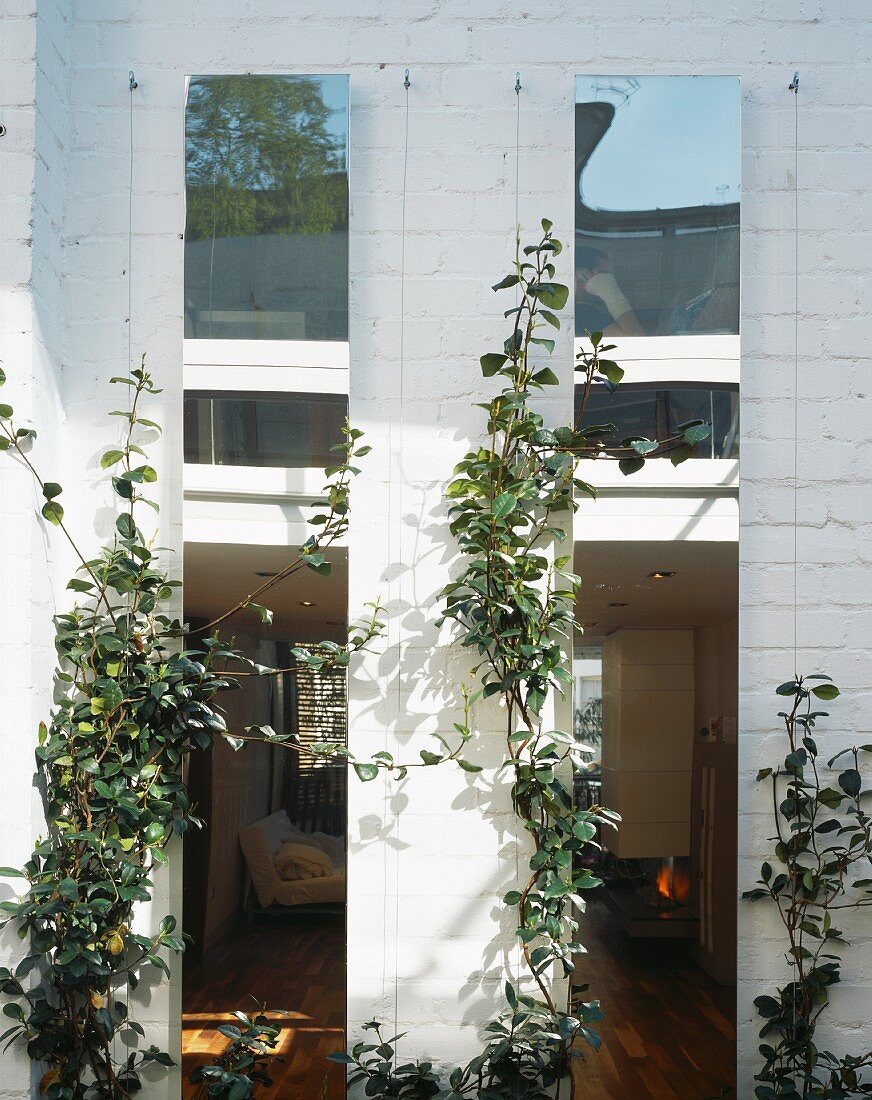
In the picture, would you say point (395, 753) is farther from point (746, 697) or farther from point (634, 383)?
point (634, 383)

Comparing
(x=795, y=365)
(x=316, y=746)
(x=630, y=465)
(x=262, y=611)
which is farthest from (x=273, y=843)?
(x=795, y=365)

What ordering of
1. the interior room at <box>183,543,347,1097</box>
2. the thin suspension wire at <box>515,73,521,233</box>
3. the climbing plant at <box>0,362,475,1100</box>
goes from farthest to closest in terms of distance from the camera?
the thin suspension wire at <box>515,73,521,233</box>, the interior room at <box>183,543,347,1097</box>, the climbing plant at <box>0,362,475,1100</box>

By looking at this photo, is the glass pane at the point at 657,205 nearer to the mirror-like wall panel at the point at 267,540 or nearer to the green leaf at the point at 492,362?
the green leaf at the point at 492,362

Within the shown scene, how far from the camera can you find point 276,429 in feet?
7.41

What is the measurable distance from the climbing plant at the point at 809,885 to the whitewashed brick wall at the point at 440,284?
49 mm

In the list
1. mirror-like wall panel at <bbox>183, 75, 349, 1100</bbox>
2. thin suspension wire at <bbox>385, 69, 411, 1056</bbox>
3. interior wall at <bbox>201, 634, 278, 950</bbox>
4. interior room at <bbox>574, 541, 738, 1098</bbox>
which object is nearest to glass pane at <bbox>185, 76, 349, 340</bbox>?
mirror-like wall panel at <bbox>183, 75, 349, 1100</bbox>

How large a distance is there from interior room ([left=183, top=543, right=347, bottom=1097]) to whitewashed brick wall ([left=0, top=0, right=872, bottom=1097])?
6cm

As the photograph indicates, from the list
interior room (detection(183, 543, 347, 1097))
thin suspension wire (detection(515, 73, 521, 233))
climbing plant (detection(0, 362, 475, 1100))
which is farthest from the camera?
thin suspension wire (detection(515, 73, 521, 233))

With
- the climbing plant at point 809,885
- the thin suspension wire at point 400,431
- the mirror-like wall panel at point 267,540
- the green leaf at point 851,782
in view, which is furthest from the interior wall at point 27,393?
the green leaf at point 851,782

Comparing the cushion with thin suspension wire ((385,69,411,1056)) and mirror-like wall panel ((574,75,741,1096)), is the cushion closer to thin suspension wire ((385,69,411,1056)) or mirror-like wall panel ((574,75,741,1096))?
thin suspension wire ((385,69,411,1056))

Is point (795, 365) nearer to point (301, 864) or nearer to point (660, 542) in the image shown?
point (660, 542)

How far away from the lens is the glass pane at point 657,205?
2.27 metres

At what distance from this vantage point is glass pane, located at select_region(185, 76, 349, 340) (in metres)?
2.28

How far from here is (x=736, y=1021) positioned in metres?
2.20
